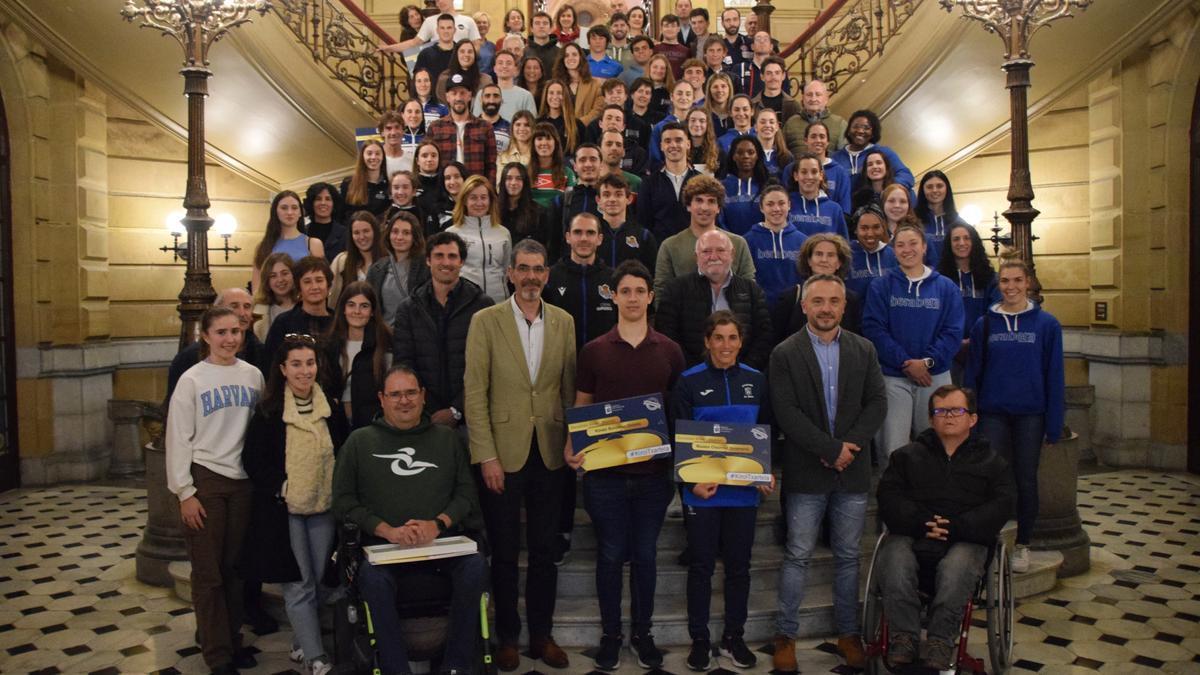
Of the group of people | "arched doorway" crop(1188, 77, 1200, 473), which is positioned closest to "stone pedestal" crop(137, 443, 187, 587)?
the group of people

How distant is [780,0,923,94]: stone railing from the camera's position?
1005 cm

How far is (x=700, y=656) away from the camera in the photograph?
4.16 meters

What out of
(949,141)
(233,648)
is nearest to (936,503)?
(233,648)

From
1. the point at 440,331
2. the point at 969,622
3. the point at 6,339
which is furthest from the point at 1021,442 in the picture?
the point at 6,339

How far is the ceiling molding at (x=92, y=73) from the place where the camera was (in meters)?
8.15

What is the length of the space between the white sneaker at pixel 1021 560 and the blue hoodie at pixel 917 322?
4.23 feet

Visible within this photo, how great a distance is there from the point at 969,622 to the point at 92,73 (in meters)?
8.95

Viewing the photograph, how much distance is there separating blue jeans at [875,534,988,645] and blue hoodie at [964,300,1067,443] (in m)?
1.47

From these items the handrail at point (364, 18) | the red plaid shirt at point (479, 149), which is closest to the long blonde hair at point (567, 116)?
the red plaid shirt at point (479, 149)

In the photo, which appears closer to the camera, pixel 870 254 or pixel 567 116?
pixel 870 254

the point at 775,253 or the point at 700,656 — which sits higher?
the point at 775,253

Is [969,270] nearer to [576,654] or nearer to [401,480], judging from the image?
[576,654]

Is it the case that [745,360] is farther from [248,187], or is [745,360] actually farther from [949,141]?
[248,187]

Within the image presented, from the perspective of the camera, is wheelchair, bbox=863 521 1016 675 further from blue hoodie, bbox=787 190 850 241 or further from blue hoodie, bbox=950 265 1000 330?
blue hoodie, bbox=787 190 850 241
